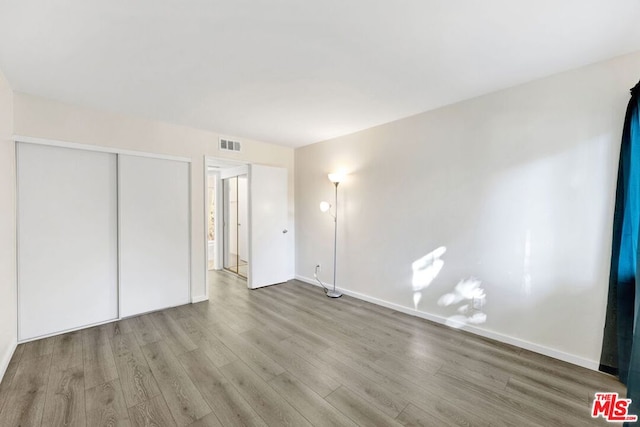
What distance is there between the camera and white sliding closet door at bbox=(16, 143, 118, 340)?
2.65 m

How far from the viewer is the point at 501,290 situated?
2.64 meters

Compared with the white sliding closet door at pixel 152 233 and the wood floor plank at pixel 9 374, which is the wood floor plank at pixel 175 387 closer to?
the wood floor plank at pixel 9 374

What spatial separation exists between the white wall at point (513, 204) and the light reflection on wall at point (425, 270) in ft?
0.13

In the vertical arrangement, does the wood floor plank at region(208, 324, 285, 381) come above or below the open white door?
below

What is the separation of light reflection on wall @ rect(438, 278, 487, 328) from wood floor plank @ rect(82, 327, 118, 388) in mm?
3323

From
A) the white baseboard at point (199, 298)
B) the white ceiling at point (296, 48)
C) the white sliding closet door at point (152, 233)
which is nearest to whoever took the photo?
the white ceiling at point (296, 48)

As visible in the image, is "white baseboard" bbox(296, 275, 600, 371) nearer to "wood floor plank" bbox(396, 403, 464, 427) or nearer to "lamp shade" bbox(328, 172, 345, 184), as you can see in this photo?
Result: "wood floor plank" bbox(396, 403, 464, 427)

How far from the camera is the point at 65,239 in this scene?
285cm

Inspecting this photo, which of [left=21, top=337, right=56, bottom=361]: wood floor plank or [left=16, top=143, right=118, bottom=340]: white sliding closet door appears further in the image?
[left=16, top=143, right=118, bottom=340]: white sliding closet door

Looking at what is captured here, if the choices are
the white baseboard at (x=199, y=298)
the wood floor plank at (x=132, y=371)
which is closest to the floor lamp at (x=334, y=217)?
the white baseboard at (x=199, y=298)

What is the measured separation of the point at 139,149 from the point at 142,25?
6.72ft

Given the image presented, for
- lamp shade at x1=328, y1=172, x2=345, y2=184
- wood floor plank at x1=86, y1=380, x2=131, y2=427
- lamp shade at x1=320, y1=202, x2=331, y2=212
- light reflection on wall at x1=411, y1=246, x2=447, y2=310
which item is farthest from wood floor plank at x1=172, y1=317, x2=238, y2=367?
lamp shade at x1=328, y1=172, x2=345, y2=184

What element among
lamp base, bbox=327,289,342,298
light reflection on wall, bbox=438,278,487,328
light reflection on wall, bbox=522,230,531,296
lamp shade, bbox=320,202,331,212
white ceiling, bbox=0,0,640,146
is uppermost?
white ceiling, bbox=0,0,640,146

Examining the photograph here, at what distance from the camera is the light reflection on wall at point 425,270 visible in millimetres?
3086
